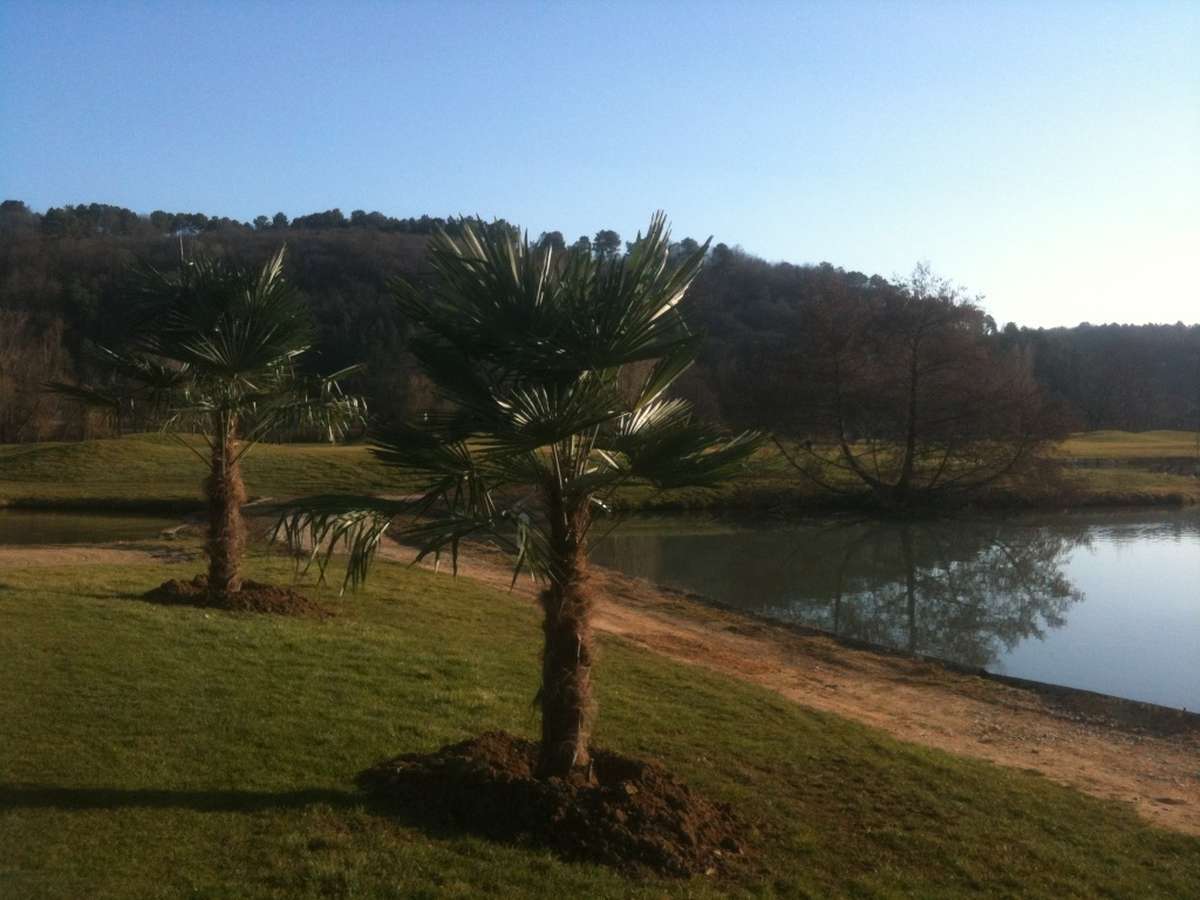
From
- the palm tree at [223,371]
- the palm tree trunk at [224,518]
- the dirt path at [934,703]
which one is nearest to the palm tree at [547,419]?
the dirt path at [934,703]

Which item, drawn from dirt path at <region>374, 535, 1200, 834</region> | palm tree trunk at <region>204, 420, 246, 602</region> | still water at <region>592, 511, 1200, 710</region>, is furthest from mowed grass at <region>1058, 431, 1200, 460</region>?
palm tree trunk at <region>204, 420, 246, 602</region>

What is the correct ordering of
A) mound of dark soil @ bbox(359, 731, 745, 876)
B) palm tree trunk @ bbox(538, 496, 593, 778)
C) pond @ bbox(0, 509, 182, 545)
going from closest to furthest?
mound of dark soil @ bbox(359, 731, 745, 876) < palm tree trunk @ bbox(538, 496, 593, 778) < pond @ bbox(0, 509, 182, 545)

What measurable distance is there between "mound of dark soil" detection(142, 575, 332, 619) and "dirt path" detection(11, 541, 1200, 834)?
3485mm

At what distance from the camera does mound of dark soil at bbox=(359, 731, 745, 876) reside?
5621mm

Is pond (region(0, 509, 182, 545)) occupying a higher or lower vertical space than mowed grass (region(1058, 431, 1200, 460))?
lower

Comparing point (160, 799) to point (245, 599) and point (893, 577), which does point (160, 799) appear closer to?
point (245, 599)

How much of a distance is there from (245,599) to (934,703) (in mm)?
7946

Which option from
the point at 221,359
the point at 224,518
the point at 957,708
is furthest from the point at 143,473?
the point at 957,708

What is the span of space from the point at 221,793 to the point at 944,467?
3843 centimetres

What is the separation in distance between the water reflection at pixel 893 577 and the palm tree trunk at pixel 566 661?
1141 cm

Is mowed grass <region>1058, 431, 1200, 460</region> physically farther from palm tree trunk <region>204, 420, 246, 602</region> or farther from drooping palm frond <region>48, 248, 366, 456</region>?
palm tree trunk <region>204, 420, 246, 602</region>

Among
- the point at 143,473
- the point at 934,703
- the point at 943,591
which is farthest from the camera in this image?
the point at 143,473

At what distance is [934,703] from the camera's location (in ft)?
40.6

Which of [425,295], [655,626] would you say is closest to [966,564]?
[655,626]
